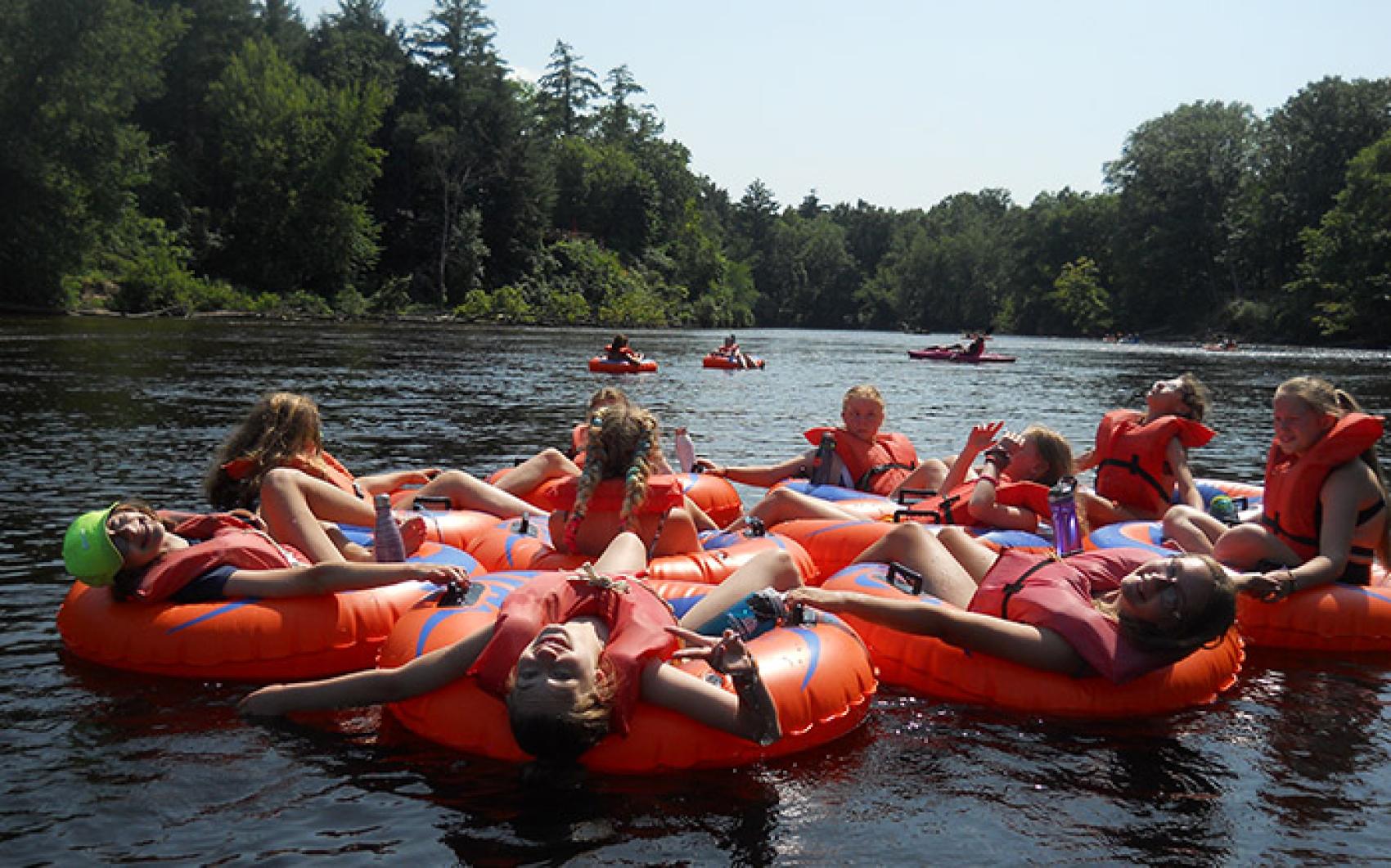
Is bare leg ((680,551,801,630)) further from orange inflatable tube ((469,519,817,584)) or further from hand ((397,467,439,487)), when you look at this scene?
hand ((397,467,439,487))

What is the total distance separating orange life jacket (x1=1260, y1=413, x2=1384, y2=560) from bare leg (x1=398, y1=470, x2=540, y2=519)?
4445mm

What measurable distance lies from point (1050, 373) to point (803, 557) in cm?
2767

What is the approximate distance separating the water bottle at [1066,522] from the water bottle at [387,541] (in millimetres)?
3674

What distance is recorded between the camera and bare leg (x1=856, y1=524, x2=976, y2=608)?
584 cm

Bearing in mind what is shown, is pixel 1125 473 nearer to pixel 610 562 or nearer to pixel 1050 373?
pixel 610 562

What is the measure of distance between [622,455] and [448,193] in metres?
52.7

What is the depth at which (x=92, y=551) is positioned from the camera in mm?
5203

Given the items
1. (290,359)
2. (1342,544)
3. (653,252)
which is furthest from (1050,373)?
(653,252)

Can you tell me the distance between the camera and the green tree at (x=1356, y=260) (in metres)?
48.8

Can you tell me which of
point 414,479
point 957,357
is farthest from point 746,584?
point 957,357

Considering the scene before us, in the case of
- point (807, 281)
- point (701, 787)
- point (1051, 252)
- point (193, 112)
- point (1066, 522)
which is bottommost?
point (701, 787)

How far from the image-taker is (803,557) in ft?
21.8

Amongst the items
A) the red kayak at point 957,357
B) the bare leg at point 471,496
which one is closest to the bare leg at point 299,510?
the bare leg at point 471,496

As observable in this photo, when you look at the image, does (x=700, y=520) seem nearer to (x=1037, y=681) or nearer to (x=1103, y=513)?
(x=1037, y=681)
